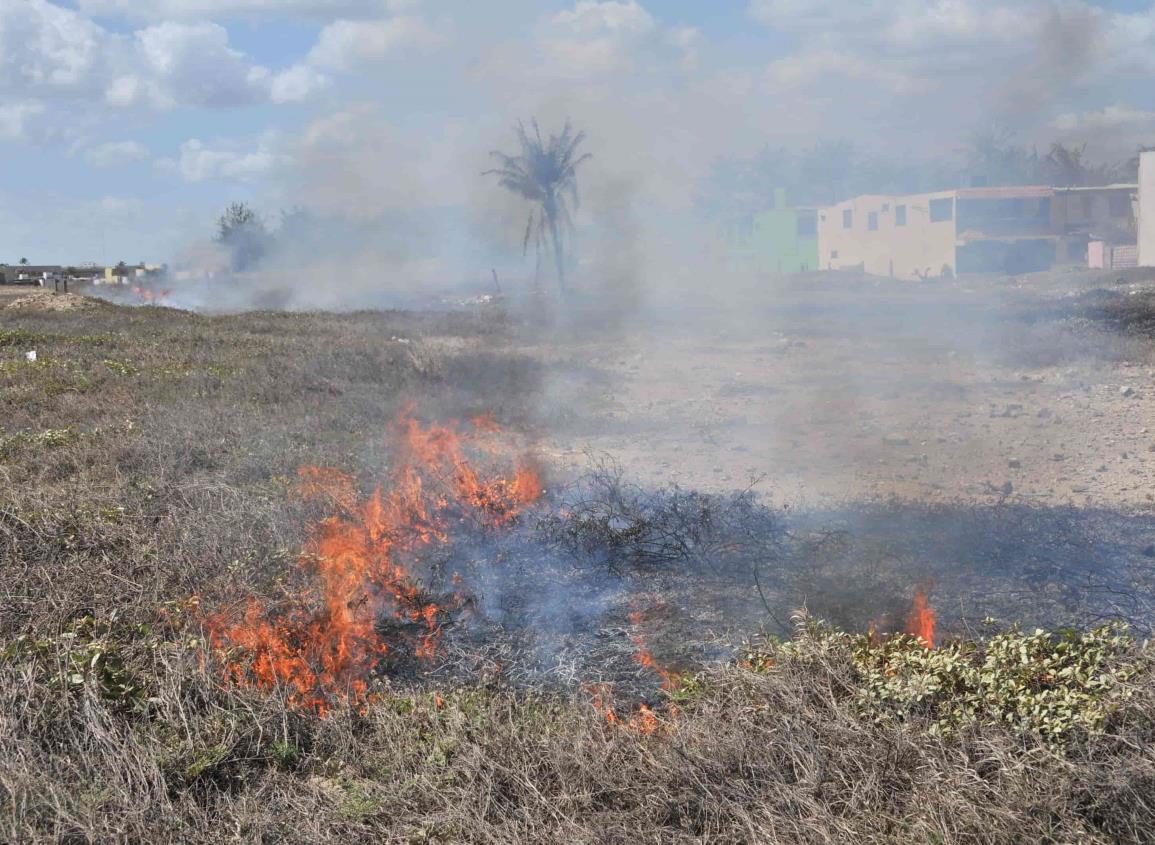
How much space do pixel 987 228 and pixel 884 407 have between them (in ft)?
78.8

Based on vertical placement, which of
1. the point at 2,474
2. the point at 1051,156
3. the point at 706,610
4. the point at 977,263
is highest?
the point at 1051,156

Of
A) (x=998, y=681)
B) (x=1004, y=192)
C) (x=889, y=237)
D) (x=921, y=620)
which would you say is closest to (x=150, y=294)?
(x=889, y=237)

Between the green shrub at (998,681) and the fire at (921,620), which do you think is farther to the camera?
the fire at (921,620)

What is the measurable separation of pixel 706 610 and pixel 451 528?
6.41 feet

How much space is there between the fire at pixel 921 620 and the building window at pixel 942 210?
28500mm

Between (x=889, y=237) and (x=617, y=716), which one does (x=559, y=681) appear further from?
(x=889, y=237)

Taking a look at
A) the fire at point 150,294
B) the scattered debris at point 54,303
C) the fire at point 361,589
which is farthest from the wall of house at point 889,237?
the fire at point 361,589

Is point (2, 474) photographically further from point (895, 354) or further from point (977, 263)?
point (977, 263)

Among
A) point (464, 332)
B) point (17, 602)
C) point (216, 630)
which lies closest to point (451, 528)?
point (216, 630)

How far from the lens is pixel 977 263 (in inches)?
1254

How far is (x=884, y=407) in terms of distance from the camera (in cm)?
1120

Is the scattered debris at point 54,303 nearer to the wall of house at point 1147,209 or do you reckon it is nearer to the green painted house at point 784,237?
the green painted house at point 784,237

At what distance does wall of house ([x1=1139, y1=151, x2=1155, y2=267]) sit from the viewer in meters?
32.5

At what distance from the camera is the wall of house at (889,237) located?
106 ft
